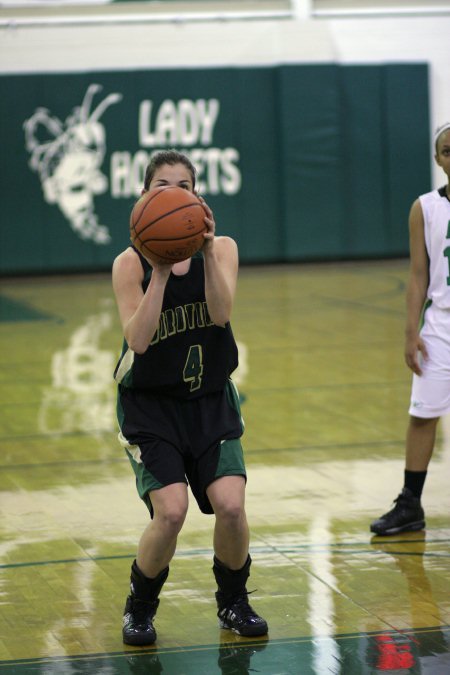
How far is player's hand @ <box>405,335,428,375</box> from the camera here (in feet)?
15.8

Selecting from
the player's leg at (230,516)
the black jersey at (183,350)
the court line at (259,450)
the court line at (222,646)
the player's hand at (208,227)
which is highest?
the player's hand at (208,227)

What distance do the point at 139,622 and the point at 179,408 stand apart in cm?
67

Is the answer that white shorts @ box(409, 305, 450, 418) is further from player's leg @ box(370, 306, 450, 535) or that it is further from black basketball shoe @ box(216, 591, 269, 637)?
black basketball shoe @ box(216, 591, 269, 637)

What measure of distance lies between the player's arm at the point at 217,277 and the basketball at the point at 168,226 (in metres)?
0.04

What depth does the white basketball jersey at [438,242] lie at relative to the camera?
4.78 metres

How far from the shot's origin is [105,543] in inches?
191

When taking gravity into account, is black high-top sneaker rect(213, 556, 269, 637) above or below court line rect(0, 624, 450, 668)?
above

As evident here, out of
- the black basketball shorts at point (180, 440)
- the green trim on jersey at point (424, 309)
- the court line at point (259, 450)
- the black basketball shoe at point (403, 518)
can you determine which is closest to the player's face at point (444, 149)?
the green trim on jersey at point (424, 309)

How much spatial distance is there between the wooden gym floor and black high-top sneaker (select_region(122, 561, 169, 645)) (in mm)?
51

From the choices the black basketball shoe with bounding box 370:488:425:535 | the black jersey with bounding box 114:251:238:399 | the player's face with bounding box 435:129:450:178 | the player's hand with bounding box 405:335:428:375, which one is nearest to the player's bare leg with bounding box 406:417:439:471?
the black basketball shoe with bounding box 370:488:425:535

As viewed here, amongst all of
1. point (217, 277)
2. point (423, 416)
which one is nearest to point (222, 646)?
point (217, 277)

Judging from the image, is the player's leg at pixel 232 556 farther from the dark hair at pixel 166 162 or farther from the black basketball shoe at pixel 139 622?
the dark hair at pixel 166 162

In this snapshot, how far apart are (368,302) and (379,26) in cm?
597

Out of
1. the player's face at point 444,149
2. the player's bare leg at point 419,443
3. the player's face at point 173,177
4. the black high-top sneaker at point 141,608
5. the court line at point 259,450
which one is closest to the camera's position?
the player's face at point 173,177
